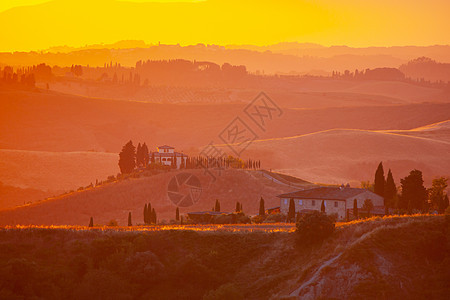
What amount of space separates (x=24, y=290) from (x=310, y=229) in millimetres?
16600

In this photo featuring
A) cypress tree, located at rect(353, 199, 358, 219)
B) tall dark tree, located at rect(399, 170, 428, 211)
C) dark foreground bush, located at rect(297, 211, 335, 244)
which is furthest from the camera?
tall dark tree, located at rect(399, 170, 428, 211)

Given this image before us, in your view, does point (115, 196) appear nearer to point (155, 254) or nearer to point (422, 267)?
point (155, 254)

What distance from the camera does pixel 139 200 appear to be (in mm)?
109625

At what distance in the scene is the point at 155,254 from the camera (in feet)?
135

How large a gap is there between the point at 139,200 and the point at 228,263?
70.2m

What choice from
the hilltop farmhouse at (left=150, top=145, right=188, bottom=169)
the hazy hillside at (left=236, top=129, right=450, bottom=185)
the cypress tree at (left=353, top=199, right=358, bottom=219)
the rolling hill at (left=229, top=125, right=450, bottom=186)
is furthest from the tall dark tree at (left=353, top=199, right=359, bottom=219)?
the hazy hillside at (left=236, top=129, right=450, bottom=185)

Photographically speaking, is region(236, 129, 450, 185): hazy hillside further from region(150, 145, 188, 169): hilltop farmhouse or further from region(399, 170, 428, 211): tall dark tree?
region(399, 170, 428, 211): tall dark tree

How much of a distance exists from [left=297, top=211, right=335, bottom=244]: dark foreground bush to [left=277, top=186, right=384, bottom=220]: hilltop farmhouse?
32846 mm

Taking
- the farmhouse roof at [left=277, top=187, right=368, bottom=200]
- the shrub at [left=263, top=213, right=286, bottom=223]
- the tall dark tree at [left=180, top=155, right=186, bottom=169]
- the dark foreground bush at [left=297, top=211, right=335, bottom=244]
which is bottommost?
the shrub at [left=263, top=213, right=286, bottom=223]

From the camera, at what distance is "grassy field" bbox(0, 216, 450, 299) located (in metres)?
33.7

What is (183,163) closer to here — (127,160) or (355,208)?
(127,160)

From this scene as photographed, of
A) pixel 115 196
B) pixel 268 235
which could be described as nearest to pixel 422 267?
pixel 268 235

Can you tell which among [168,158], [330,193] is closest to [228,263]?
[330,193]

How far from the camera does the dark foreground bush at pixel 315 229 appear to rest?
40.2 metres
